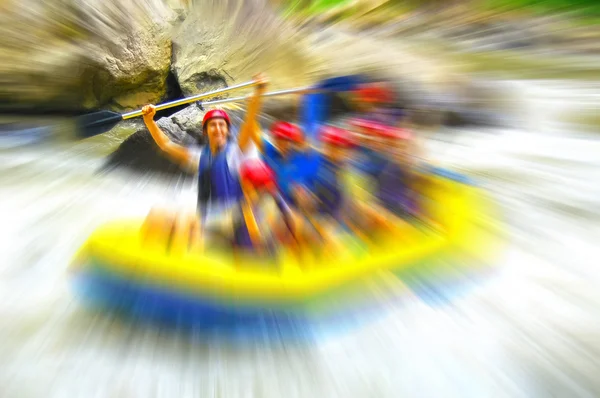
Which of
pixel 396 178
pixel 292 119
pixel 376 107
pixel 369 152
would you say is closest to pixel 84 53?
pixel 292 119

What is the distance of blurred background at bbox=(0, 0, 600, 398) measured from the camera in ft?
3.65

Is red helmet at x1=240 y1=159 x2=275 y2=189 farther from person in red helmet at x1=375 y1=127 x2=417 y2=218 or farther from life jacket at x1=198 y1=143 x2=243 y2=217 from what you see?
person in red helmet at x1=375 y1=127 x2=417 y2=218

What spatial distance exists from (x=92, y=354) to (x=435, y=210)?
1.19 metres

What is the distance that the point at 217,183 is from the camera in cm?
148

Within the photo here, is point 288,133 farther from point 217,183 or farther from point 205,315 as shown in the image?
point 205,315

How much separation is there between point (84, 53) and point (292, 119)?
4.60 feet

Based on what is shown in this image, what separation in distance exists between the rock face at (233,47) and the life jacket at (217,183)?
5.88 feet

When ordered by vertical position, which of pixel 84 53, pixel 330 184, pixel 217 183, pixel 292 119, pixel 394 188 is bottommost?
pixel 292 119

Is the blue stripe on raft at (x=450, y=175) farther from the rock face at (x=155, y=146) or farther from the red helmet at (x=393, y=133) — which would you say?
the rock face at (x=155, y=146)

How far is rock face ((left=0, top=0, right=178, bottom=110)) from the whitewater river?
1.42 meters

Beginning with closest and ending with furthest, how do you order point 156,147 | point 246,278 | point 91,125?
point 246,278
point 91,125
point 156,147

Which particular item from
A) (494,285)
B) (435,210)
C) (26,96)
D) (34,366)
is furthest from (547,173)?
(26,96)

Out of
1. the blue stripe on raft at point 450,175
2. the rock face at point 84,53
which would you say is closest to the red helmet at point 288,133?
the blue stripe on raft at point 450,175

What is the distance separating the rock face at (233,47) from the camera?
3309 mm
